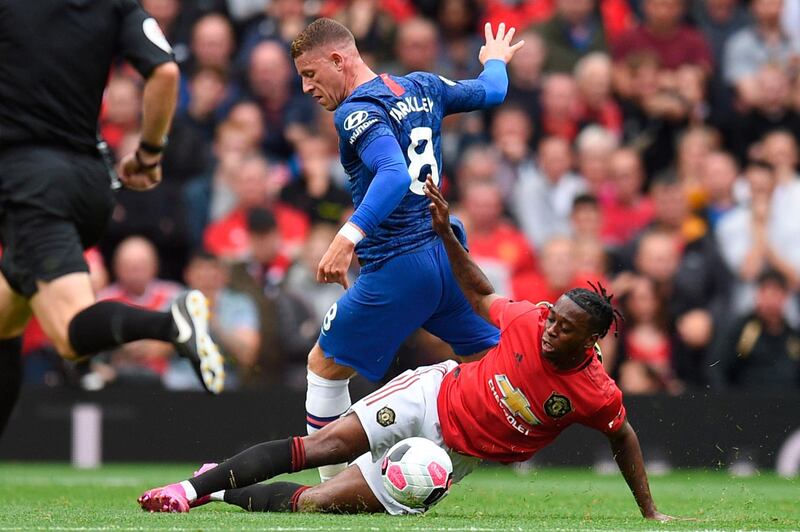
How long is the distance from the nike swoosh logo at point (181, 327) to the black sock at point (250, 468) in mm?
1137

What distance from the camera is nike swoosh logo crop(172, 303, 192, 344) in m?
6.05

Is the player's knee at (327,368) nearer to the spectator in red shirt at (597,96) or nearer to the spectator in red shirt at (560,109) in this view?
the spectator in red shirt at (560,109)

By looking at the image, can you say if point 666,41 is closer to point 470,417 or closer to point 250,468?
point 470,417

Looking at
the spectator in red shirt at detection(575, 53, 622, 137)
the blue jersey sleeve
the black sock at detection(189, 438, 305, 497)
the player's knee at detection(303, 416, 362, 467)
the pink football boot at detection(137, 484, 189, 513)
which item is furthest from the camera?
the spectator in red shirt at detection(575, 53, 622, 137)

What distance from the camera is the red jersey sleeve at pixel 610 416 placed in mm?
6941

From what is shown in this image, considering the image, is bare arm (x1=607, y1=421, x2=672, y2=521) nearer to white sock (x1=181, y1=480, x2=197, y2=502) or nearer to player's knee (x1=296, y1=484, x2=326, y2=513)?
player's knee (x1=296, y1=484, x2=326, y2=513)

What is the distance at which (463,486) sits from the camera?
980 centimetres

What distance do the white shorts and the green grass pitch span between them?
24 cm

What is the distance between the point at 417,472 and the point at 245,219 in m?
5.97

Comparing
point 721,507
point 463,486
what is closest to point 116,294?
point 463,486

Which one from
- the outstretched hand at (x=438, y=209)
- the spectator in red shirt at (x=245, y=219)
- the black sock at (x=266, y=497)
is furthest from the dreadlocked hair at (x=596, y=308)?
the spectator in red shirt at (x=245, y=219)

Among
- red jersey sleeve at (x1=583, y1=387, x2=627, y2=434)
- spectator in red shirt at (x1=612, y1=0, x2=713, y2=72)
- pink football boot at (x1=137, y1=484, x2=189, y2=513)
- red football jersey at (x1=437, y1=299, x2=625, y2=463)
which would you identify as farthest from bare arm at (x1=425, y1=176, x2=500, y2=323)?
spectator in red shirt at (x1=612, y1=0, x2=713, y2=72)

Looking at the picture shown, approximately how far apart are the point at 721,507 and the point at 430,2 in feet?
25.1

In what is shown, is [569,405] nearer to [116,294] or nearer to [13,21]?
[13,21]
